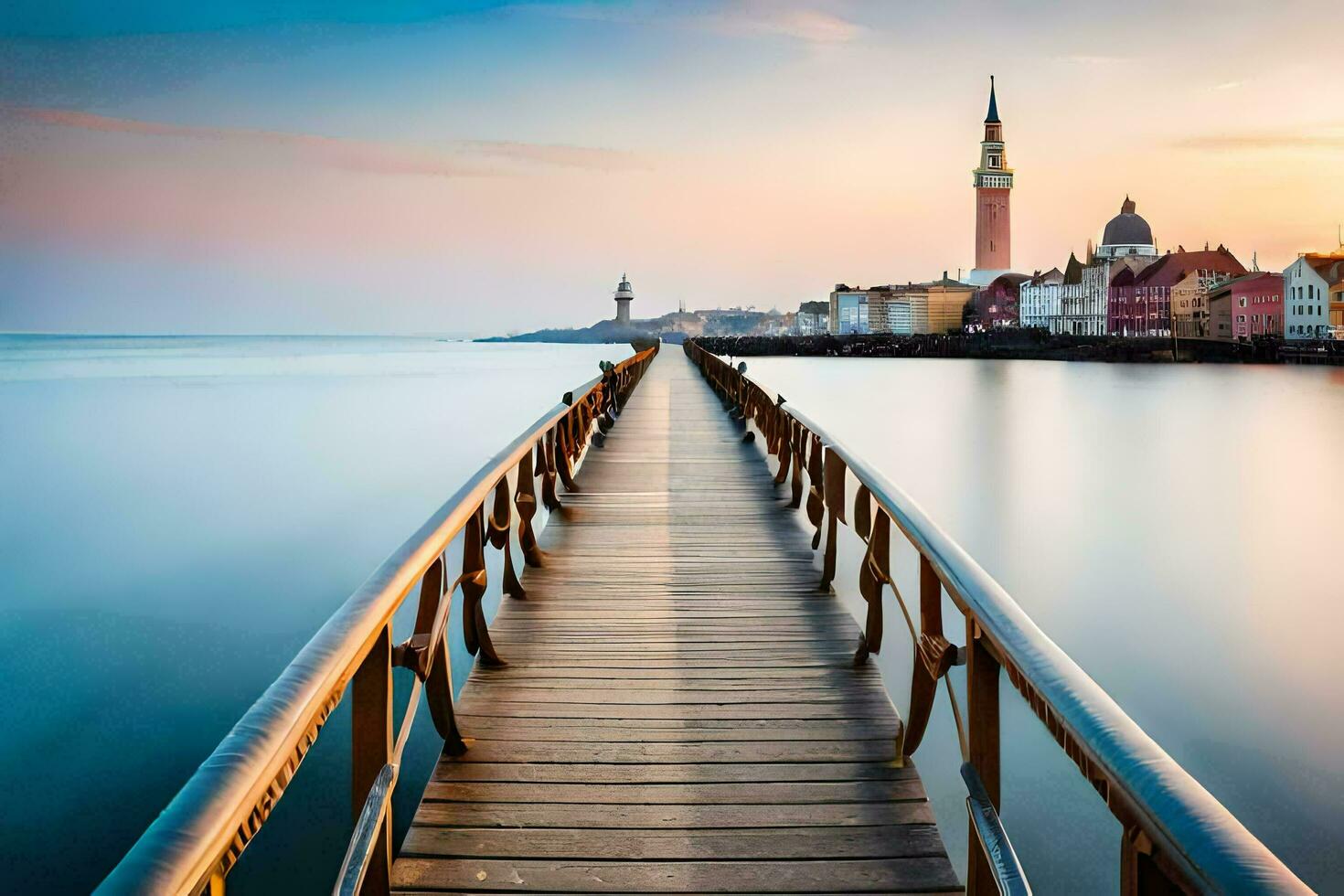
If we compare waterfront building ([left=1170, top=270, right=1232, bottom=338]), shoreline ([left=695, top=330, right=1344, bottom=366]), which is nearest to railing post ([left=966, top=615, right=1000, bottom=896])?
shoreline ([left=695, top=330, right=1344, bottom=366])

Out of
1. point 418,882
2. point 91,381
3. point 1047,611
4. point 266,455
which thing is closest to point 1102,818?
point 418,882

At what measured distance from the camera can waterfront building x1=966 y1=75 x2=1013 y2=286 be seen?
448 ft

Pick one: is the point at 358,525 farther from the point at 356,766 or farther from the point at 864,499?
the point at 356,766

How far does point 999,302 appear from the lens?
410 ft

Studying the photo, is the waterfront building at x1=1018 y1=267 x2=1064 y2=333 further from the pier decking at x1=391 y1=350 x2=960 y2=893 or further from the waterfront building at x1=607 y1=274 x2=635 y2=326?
the pier decking at x1=391 y1=350 x2=960 y2=893

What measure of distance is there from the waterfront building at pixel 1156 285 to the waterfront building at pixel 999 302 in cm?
2315

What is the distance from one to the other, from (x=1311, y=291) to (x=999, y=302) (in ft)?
192

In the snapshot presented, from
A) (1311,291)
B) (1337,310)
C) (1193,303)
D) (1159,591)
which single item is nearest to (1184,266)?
(1193,303)

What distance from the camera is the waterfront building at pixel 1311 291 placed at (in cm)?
6556

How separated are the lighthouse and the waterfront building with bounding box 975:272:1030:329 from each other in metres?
9.24

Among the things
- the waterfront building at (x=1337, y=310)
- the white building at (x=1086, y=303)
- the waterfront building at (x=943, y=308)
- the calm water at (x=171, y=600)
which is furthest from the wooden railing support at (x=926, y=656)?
the waterfront building at (x=943, y=308)

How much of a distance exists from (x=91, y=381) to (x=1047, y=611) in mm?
68088

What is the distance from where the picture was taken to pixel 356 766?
2.10 metres

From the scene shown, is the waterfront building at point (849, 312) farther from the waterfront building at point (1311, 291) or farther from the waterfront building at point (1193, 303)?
the waterfront building at point (1311, 291)
